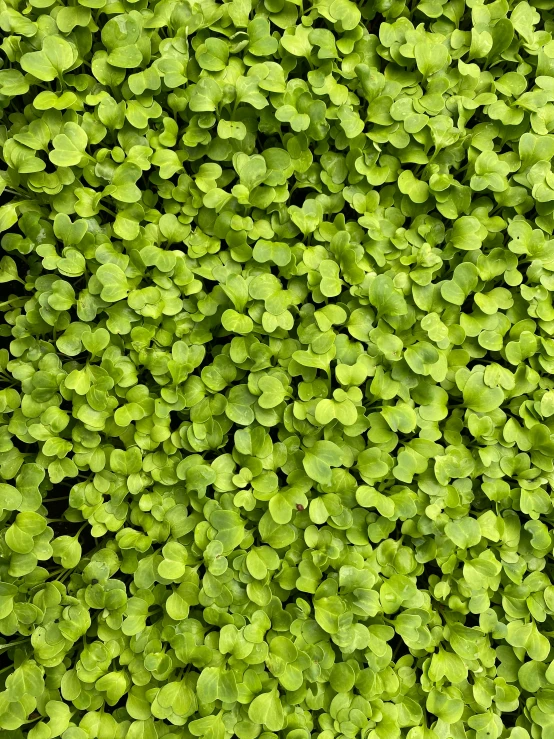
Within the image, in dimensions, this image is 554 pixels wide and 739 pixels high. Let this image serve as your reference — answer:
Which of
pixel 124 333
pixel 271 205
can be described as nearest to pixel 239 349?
pixel 124 333

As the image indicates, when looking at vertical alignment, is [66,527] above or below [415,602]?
below

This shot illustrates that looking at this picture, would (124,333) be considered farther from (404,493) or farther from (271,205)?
(404,493)

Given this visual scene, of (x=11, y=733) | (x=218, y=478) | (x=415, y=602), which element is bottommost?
(x=11, y=733)

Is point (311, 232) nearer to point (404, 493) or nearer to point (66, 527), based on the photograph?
point (404, 493)

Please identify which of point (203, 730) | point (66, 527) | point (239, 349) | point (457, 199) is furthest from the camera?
point (66, 527)

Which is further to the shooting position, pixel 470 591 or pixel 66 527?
pixel 66 527

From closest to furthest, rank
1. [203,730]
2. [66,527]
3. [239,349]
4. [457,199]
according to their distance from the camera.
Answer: [203,730] < [239,349] < [457,199] < [66,527]
